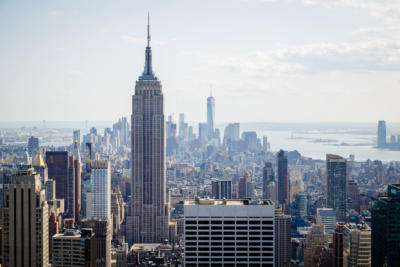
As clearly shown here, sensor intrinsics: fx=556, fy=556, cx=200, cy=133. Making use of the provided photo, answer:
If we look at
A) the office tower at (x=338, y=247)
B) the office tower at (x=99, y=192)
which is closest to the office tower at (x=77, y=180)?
the office tower at (x=99, y=192)

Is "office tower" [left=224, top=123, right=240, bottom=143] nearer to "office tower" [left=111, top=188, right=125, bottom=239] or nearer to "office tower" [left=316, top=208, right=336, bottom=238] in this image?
"office tower" [left=111, top=188, right=125, bottom=239]

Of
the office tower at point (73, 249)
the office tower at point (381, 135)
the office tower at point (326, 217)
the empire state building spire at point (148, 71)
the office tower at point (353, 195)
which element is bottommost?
the office tower at point (326, 217)

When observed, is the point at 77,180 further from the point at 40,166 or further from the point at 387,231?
the point at 387,231

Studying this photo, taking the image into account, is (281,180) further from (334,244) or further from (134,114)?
(334,244)

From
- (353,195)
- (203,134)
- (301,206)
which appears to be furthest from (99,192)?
Answer: (203,134)

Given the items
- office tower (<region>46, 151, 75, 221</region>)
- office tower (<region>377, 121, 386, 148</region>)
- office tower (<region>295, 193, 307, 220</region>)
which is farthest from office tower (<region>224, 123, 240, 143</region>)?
office tower (<region>377, 121, 386, 148</region>)

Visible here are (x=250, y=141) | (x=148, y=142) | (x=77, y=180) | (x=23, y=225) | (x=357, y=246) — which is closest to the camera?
(x=23, y=225)

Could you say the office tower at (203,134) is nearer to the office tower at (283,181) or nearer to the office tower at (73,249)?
the office tower at (283,181)
